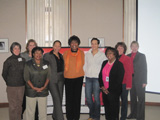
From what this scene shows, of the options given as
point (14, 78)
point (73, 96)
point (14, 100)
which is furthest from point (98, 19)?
point (14, 100)

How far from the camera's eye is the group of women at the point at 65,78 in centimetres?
260

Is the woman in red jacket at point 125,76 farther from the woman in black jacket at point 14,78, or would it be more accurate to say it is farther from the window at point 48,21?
the window at point 48,21

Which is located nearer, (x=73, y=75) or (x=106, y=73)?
(x=106, y=73)

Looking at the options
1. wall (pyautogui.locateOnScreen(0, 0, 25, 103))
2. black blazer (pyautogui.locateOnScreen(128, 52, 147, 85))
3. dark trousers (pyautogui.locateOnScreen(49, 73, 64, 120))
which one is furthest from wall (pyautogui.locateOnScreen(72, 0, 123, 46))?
dark trousers (pyautogui.locateOnScreen(49, 73, 64, 120))

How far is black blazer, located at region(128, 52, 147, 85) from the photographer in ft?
10.3

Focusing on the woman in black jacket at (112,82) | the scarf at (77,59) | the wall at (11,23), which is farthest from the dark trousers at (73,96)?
the wall at (11,23)

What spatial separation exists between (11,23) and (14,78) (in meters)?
2.60

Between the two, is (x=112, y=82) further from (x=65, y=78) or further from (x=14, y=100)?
(x=14, y=100)

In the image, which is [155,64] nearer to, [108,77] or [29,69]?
[108,77]

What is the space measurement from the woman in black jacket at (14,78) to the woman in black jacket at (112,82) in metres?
1.43

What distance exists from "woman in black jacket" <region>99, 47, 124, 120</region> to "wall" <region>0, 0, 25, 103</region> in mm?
3101

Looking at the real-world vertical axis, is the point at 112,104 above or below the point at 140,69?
below

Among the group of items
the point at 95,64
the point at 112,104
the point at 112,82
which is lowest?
the point at 112,104

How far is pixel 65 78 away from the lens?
298cm
